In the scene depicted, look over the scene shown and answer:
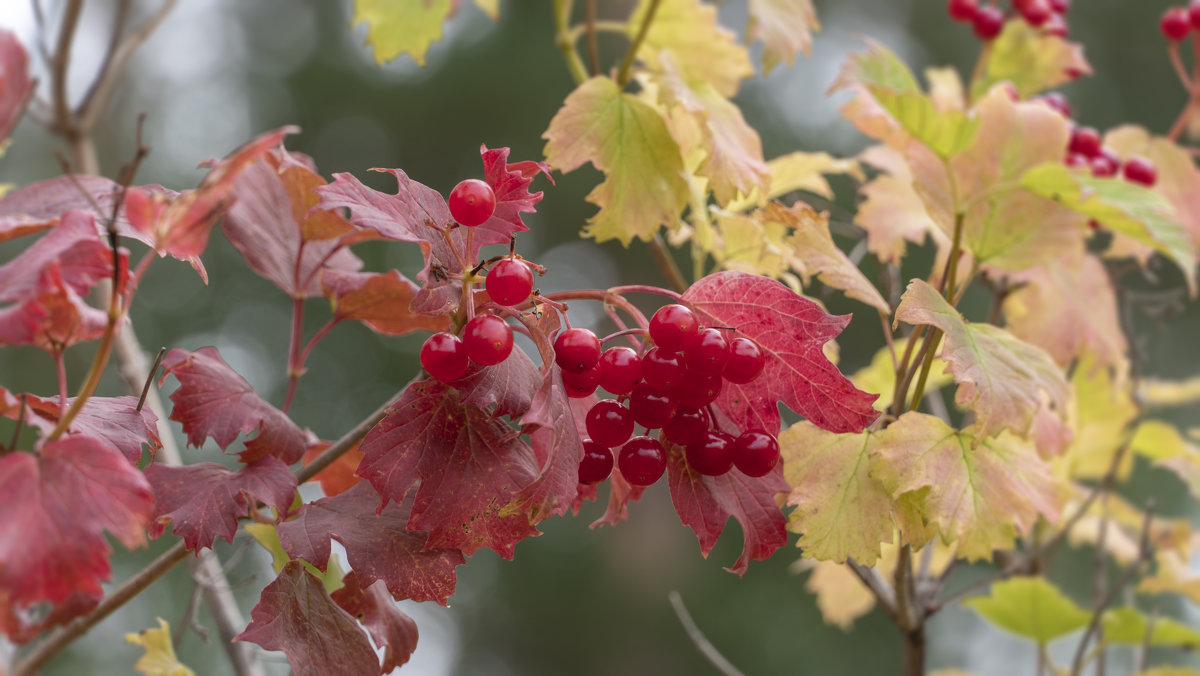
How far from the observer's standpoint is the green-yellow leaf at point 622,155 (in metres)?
0.73

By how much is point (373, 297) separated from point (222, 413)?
15cm

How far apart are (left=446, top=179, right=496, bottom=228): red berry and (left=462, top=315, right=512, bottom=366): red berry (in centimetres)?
6

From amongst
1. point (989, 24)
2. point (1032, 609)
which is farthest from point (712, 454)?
point (989, 24)

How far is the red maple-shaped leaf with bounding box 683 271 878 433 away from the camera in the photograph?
52cm

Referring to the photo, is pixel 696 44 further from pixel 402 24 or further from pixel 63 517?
pixel 63 517

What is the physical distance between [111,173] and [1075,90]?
4.18 m

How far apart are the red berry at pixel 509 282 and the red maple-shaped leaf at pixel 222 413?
0.60ft

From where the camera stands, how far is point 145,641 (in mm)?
664

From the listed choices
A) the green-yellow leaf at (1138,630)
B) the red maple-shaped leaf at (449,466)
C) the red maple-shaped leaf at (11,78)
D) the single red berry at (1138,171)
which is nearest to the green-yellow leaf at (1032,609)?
the green-yellow leaf at (1138,630)

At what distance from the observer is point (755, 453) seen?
51 centimetres

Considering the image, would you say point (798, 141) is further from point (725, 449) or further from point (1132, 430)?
point (725, 449)

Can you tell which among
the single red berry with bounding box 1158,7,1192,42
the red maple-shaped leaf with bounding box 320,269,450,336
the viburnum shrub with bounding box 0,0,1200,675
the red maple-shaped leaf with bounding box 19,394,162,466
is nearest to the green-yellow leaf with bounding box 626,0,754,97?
the viburnum shrub with bounding box 0,0,1200,675

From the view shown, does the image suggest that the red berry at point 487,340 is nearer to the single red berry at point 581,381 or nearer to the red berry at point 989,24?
the single red berry at point 581,381

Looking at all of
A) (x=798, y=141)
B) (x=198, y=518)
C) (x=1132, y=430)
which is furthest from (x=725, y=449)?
(x=798, y=141)
